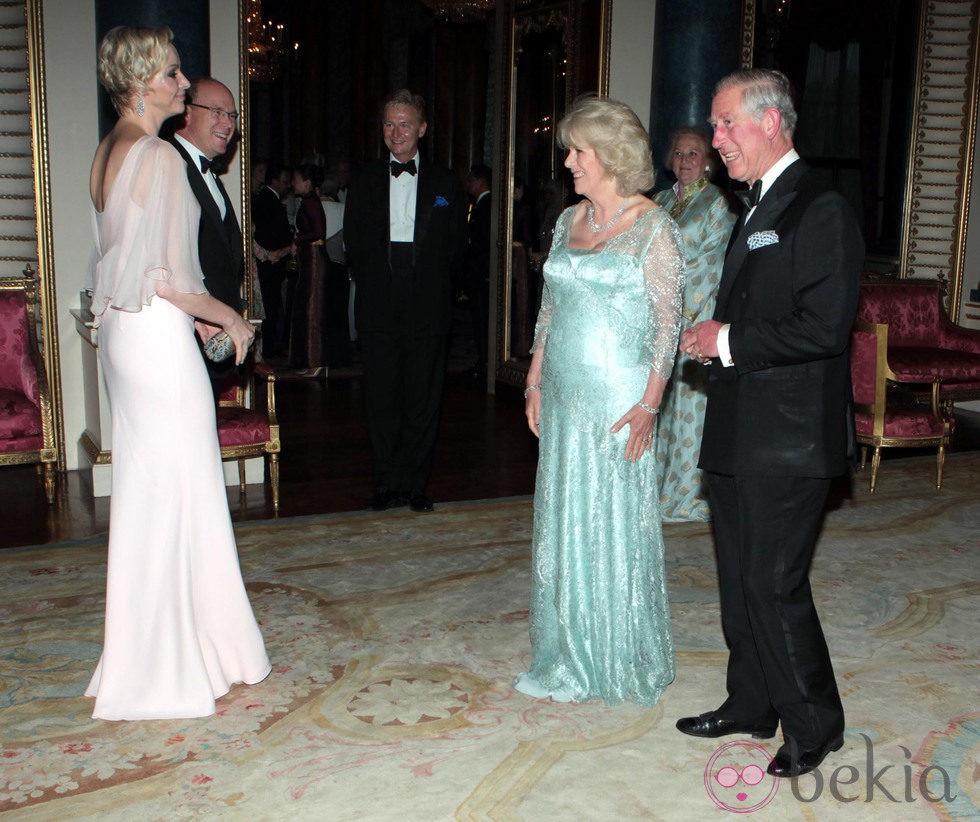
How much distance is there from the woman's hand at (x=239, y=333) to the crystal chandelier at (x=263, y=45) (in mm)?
9085

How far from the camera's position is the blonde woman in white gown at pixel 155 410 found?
313cm

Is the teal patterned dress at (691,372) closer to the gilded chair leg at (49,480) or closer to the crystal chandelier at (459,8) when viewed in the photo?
the gilded chair leg at (49,480)

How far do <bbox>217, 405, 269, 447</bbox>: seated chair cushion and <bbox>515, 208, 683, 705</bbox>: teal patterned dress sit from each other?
245 centimetres

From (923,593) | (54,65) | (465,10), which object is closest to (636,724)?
(923,593)

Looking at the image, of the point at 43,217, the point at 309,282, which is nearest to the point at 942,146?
the point at 309,282

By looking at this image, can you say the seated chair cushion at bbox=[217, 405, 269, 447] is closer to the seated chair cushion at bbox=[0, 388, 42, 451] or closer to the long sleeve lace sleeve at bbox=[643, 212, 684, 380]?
the seated chair cushion at bbox=[0, 388, 42, 451]

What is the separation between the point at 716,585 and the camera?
4.59 m

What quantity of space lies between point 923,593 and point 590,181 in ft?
7.88

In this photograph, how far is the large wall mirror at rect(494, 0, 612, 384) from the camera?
27.6 feet

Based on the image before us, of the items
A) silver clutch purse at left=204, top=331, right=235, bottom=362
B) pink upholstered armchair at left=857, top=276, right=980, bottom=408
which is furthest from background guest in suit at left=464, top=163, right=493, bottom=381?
silver clutch purse at left=204, top=331, right=235, bottom=362

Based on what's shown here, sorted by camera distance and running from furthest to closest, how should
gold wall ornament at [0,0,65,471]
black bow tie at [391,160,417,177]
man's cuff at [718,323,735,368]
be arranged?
1. gold wall ornament at [0,0,65,471]
2. black bow tie at [391,160,417,177]
3. man's cuff at [718,323,735,368]

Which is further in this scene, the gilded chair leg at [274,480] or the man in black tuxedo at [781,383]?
the gilded chair leg at [274,480]

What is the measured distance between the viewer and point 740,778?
304 centimetres

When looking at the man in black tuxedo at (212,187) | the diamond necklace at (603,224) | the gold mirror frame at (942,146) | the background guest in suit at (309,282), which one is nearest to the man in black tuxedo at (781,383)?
the diamond necklace at (603,224)
